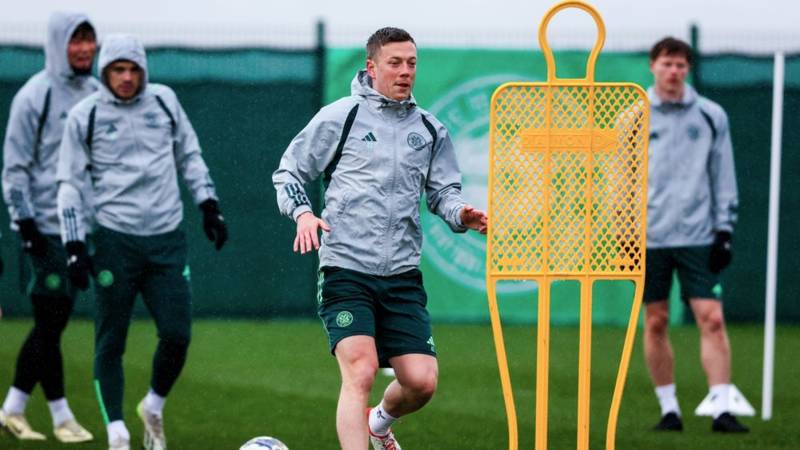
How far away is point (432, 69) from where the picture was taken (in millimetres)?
14164

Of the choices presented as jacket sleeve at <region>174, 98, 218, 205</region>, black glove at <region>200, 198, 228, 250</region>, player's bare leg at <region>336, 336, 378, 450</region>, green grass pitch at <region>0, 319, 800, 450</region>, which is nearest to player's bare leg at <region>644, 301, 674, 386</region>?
green grass pitch at <region>0, 319, 800, 450</region>

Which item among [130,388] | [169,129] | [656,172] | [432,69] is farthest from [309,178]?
[432,69]

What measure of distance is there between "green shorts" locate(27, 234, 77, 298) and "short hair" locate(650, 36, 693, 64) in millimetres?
3569

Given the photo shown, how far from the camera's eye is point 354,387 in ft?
19.7

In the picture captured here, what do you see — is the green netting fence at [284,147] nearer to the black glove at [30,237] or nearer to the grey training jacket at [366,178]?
the black glove at [30,237]

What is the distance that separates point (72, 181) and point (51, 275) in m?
0.84

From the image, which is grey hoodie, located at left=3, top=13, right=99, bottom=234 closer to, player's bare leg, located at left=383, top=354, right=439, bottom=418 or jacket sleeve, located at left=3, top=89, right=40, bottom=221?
jacket sleeve, located at left=3, top=89, right=40, bottom=221

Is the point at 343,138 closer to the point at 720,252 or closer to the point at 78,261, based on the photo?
the point at 78,261

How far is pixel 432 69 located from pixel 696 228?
222 inches

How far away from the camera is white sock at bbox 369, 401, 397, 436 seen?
6.80 meters

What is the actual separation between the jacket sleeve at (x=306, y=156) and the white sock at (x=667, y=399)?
10.7 ft

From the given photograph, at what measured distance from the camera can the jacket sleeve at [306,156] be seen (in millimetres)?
6223

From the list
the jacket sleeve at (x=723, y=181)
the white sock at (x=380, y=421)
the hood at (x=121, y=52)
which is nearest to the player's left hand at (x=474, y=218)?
the white sock at (x=380, y=421)

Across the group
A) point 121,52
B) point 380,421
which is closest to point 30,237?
point 121,52
